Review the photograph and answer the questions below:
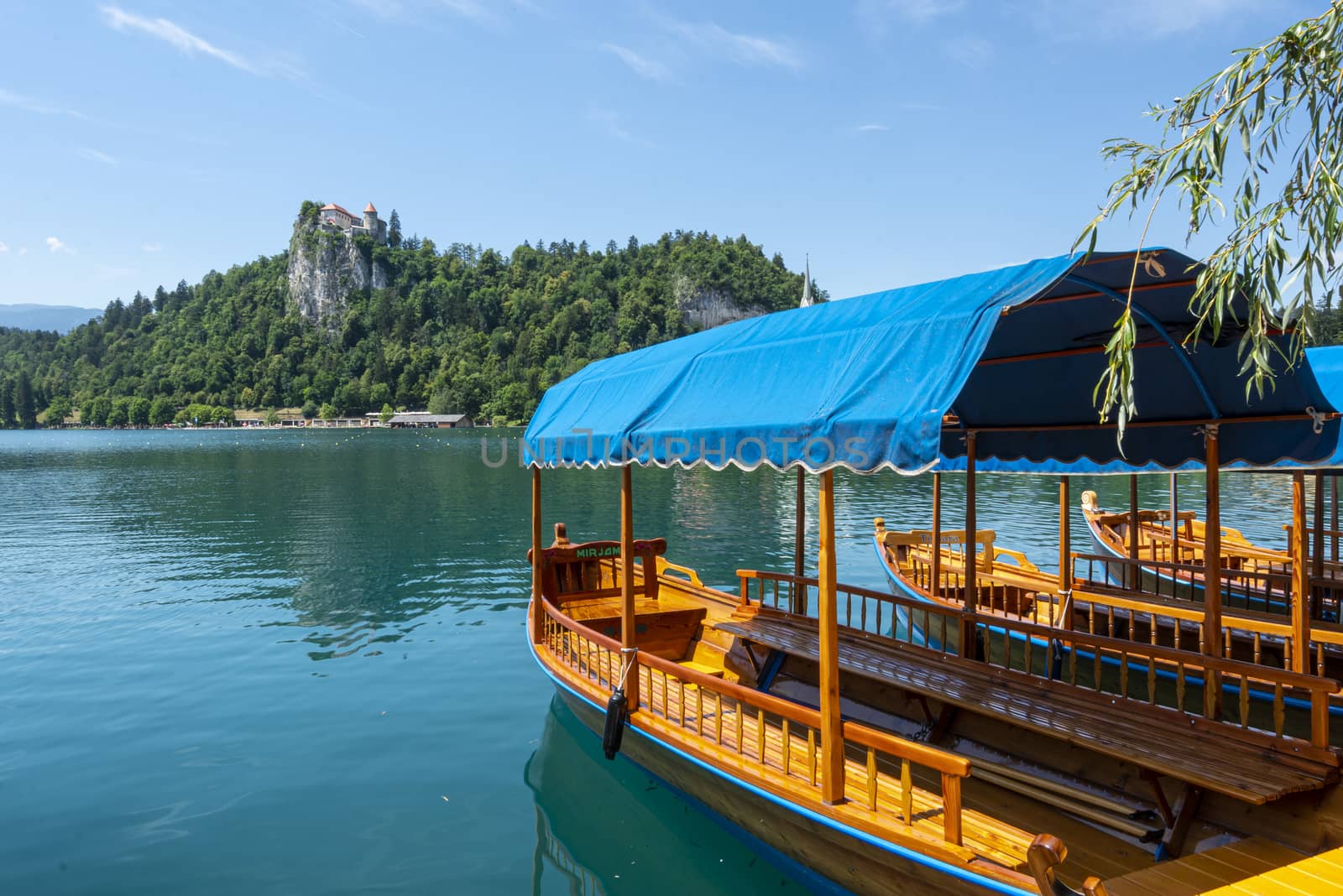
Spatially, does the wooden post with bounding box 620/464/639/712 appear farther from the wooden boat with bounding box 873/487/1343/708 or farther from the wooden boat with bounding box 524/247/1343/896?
the wooden boat with bounding box 873/487/1343/708

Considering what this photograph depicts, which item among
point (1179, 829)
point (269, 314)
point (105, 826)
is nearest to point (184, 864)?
point (105, 826)

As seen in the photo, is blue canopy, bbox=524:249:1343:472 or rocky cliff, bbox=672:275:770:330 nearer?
blue canopy, bbox=524:249:1343:472

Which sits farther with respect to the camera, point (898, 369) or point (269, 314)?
point (269, 314)

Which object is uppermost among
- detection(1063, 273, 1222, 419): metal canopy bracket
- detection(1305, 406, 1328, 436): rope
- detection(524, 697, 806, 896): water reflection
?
detection(1063, 273, 1222, 419): metal canopy bracket

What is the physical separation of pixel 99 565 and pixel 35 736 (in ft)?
42.4

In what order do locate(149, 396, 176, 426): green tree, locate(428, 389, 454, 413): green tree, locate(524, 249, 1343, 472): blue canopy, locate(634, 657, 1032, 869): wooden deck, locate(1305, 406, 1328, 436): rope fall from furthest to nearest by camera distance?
locate(149, 396, 176, 426): green tree → locate(428, 389, 454, 413): green tree → locate(1305, 406, 1328, 436): rope → locate(634, 657, 1032, 869): wooden deck → locate(524, 249, 1343, 472): blue canopy

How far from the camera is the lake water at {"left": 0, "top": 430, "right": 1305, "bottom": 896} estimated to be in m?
6.90

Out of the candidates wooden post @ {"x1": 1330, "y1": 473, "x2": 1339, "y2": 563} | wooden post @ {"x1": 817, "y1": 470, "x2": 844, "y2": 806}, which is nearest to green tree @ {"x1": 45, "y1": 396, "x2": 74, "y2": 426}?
wooden post @ {"x1": 1330, "y1": 473, "x2": 1339, "y2": 563}

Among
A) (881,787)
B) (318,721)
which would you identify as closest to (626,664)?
(881,787)

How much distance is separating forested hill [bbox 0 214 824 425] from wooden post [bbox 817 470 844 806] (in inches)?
6242

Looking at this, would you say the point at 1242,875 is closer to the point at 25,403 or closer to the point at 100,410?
the point at 100,410

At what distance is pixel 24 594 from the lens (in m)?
17.4

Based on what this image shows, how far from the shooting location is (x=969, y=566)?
27.3 ft

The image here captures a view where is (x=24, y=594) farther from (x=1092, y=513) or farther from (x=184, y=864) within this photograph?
(x=1092, y=513)
